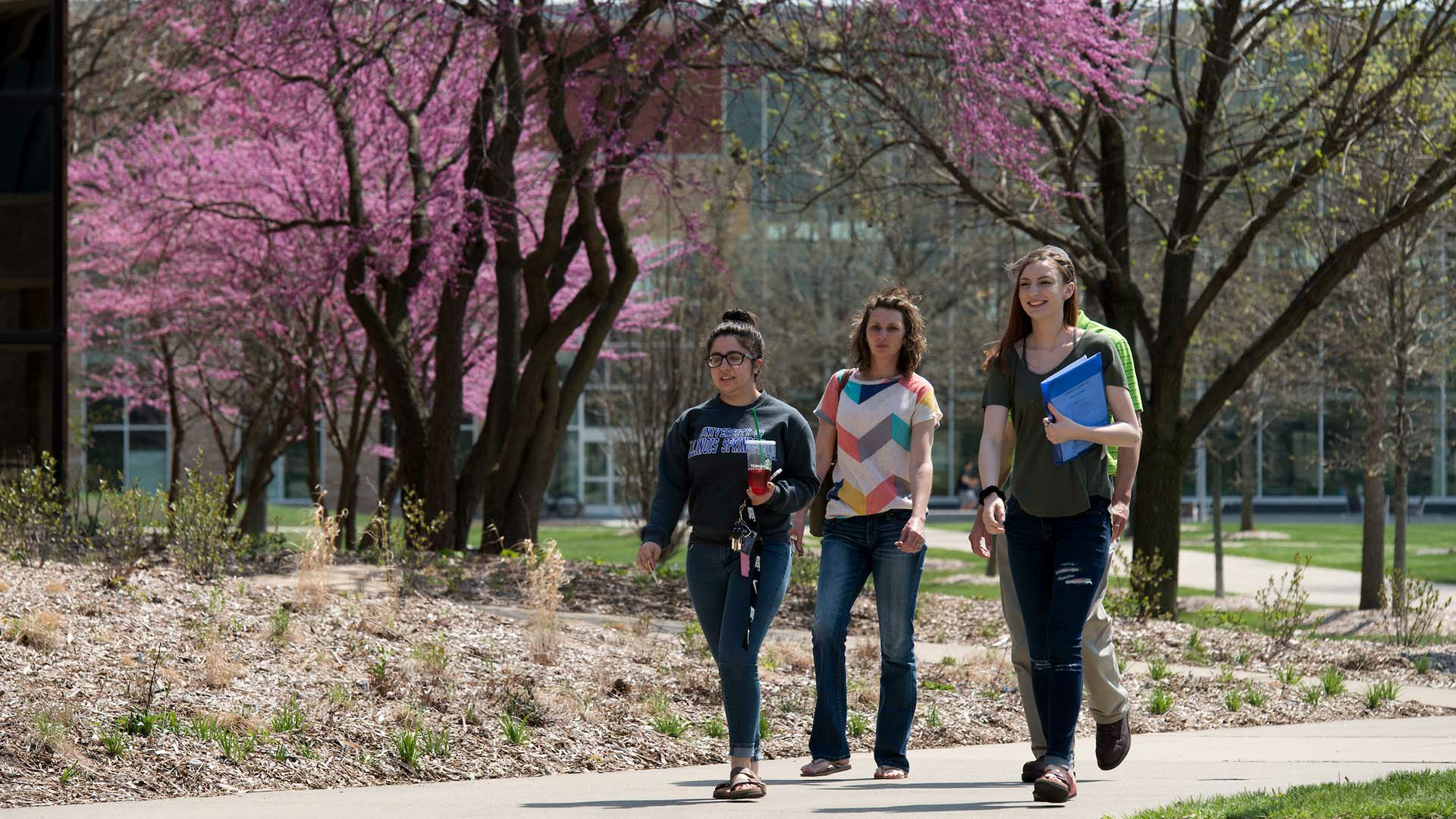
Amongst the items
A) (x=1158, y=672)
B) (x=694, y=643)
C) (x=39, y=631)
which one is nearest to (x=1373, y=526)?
(x=1158, y=672)

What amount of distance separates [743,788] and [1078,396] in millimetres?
1656

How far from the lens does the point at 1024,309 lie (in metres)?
5.07

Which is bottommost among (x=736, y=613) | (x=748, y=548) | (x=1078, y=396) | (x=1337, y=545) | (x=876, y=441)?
(x=1337, y=545)

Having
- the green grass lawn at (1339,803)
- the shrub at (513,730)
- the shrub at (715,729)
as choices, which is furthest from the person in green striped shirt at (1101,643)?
the shrub at (513,730)

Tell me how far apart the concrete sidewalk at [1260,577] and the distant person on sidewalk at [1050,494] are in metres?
11.5

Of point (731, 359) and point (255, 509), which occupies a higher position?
point (731, 359)

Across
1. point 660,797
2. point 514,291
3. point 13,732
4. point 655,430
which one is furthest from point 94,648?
point 655,430

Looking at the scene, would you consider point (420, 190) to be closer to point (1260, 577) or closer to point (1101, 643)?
point (1101, 643)

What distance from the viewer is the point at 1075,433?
480 centimetres

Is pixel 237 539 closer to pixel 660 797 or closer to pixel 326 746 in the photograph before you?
pixel 326 746

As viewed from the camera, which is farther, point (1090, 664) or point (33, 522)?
point (33, 522)

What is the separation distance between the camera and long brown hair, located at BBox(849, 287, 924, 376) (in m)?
5.48

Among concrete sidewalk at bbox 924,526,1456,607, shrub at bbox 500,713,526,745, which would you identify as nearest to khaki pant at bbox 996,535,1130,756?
shrub at bbox 500,713,526,745

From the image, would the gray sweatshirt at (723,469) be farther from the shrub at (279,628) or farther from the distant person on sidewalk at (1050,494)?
the shrub at (279,628)
